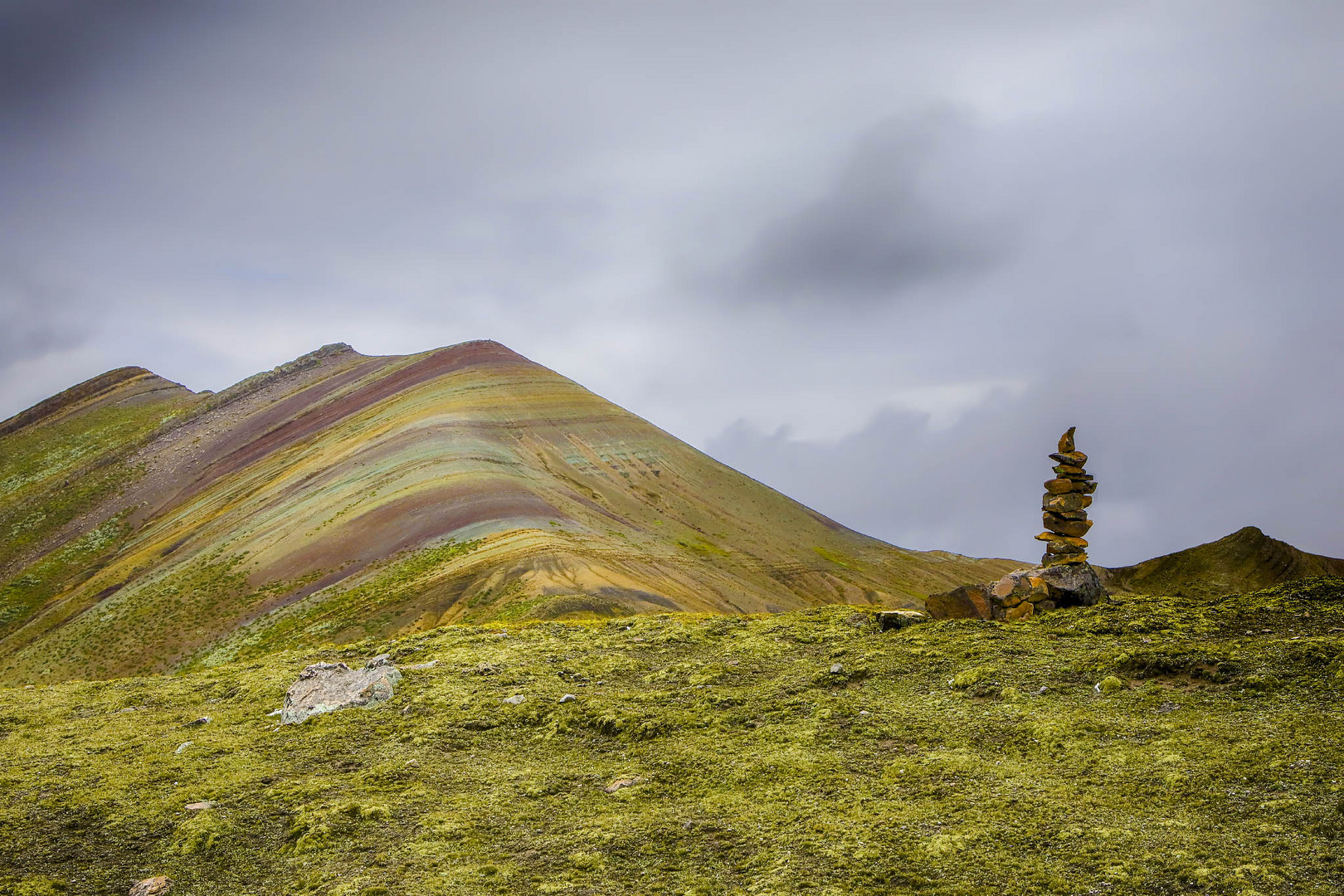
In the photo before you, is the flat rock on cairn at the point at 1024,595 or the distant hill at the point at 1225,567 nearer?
the flat rock on cairn at the point at 1024,595

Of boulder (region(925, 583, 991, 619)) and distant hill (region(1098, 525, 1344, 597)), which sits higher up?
distant hill (region(1098, 525, 1344, 597))

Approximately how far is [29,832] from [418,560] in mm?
34080

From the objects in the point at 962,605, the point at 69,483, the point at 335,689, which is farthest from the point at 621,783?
the point at 69,483

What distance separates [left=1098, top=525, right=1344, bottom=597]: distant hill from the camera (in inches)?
1187

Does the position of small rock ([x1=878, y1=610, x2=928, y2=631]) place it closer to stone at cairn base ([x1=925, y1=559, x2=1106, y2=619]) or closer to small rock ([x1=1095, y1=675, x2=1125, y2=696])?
stone at cairn base ([x1=925, y1=559, x2=1106, y2=619])

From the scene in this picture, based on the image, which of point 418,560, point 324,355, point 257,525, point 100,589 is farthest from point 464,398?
point 324,355

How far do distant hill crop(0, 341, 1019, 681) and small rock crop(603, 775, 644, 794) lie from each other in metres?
19.9

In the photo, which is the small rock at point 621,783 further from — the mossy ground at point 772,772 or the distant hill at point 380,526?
the distant hill at point 380,526

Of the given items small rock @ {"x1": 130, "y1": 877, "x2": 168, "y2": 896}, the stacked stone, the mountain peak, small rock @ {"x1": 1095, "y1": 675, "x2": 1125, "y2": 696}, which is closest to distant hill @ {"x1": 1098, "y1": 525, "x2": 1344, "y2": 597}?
the stacked stone

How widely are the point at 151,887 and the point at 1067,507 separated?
1834cm

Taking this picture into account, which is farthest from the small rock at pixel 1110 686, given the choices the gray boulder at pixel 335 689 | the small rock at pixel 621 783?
Result: the gray boulder at pixel 335 689

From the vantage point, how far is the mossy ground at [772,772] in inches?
348

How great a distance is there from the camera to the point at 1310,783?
8.98 metres

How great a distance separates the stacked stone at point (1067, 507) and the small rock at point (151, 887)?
55.9 ft
